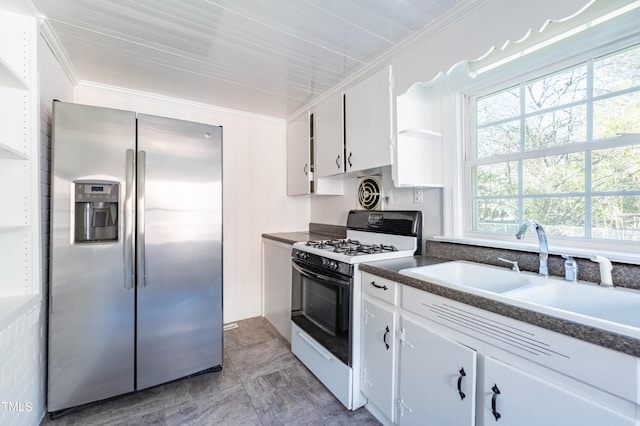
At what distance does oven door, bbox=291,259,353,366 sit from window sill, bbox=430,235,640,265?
766mm

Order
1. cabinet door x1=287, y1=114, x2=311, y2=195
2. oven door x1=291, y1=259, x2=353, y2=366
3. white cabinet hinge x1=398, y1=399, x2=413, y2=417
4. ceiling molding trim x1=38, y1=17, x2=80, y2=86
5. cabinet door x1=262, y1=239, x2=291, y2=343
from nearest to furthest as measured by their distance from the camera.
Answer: white cabinet hinge x1=398, y1=399, x2=413, y2=417, ceiling molding trim x1=38, y1=17, x2=80, y2=86, oven door x1=291, y1=259, x2=353, y2=366, cabinet door x1=262, y1=239, x2=291, y2=343, cabinet door x1=287, y1=114, x2=311, y2=195

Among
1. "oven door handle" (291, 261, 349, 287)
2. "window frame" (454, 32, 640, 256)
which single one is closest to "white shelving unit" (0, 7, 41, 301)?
"oven door handle" (291, 261, 349, 287)

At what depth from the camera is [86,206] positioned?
1.70m

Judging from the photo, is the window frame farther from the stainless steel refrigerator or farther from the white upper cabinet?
the stainless steel refrigerator

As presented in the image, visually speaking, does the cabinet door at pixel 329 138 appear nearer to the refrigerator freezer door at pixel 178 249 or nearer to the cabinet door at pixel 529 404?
the refrigerator freezer door at pixel 178 249

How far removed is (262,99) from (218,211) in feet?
4.29

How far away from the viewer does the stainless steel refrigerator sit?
1620mm

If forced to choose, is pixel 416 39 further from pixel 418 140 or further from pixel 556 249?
pixel 556 249

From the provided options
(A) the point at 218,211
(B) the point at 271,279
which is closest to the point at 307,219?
(B) the point at 271,279

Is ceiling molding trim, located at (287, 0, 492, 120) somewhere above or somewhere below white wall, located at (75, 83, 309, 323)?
above

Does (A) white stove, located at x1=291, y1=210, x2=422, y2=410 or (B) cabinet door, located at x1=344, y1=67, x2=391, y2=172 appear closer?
(A) white stove, located at x1=291, y1=210, x2=422, y2=410

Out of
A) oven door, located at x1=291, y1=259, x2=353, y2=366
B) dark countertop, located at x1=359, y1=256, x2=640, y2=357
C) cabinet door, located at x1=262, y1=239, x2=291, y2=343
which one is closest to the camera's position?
dark countertop, located at x1=359, y1=256, x2=640, y2=357

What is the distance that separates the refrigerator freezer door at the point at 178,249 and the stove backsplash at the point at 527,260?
62.7 inches

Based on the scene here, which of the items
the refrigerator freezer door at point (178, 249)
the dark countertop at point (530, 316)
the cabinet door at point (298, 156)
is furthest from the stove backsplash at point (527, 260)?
the refrigerator freezer door at point (178, 249)
